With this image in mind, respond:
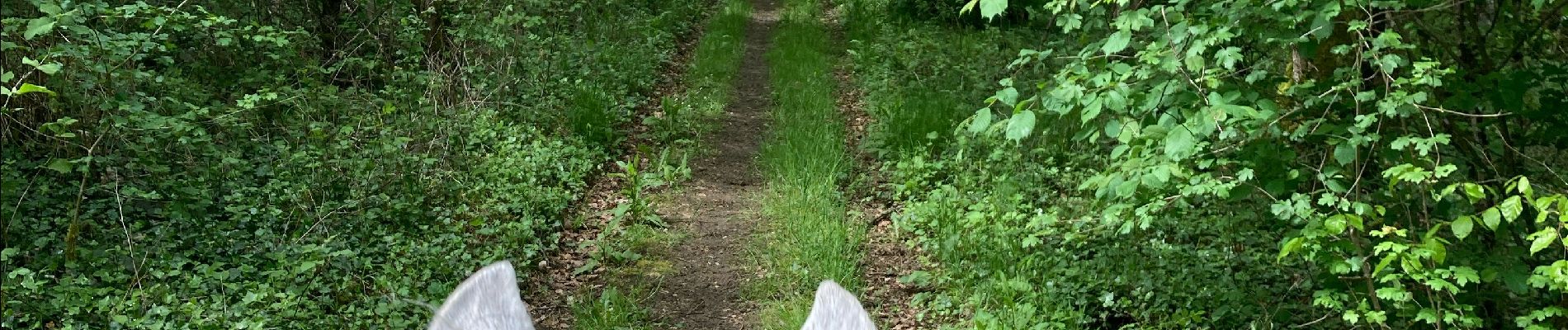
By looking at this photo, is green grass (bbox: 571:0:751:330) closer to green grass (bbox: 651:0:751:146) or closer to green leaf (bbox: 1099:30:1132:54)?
green grass (bbox: 651:0:751:146)

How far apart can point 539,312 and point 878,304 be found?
199cm

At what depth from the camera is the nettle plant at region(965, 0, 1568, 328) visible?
353 centimetres

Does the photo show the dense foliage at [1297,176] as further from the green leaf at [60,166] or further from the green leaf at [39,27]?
the green leaf at [60,166]

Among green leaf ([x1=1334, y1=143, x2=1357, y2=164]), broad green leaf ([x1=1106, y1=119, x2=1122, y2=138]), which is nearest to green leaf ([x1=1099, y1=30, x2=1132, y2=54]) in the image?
broad green leaf ([x1=1106, y1=119, x2=1122, y2=138])

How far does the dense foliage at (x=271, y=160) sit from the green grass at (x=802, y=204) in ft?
4.90

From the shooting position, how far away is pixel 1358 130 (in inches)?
144

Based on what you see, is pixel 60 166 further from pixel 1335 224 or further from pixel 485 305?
pixel 1335 224

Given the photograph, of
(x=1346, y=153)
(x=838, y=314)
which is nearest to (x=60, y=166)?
(x=838, y=314)

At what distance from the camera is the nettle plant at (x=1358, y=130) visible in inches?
139

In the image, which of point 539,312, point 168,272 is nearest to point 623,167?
point 539,312

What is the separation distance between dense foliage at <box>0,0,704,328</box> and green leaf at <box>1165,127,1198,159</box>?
3.79 metres

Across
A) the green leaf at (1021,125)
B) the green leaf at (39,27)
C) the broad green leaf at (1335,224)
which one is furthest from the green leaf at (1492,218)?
the green leaf at (39,27)

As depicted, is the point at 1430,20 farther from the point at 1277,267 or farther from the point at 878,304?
the point at 878,304

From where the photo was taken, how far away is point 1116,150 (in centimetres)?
404
